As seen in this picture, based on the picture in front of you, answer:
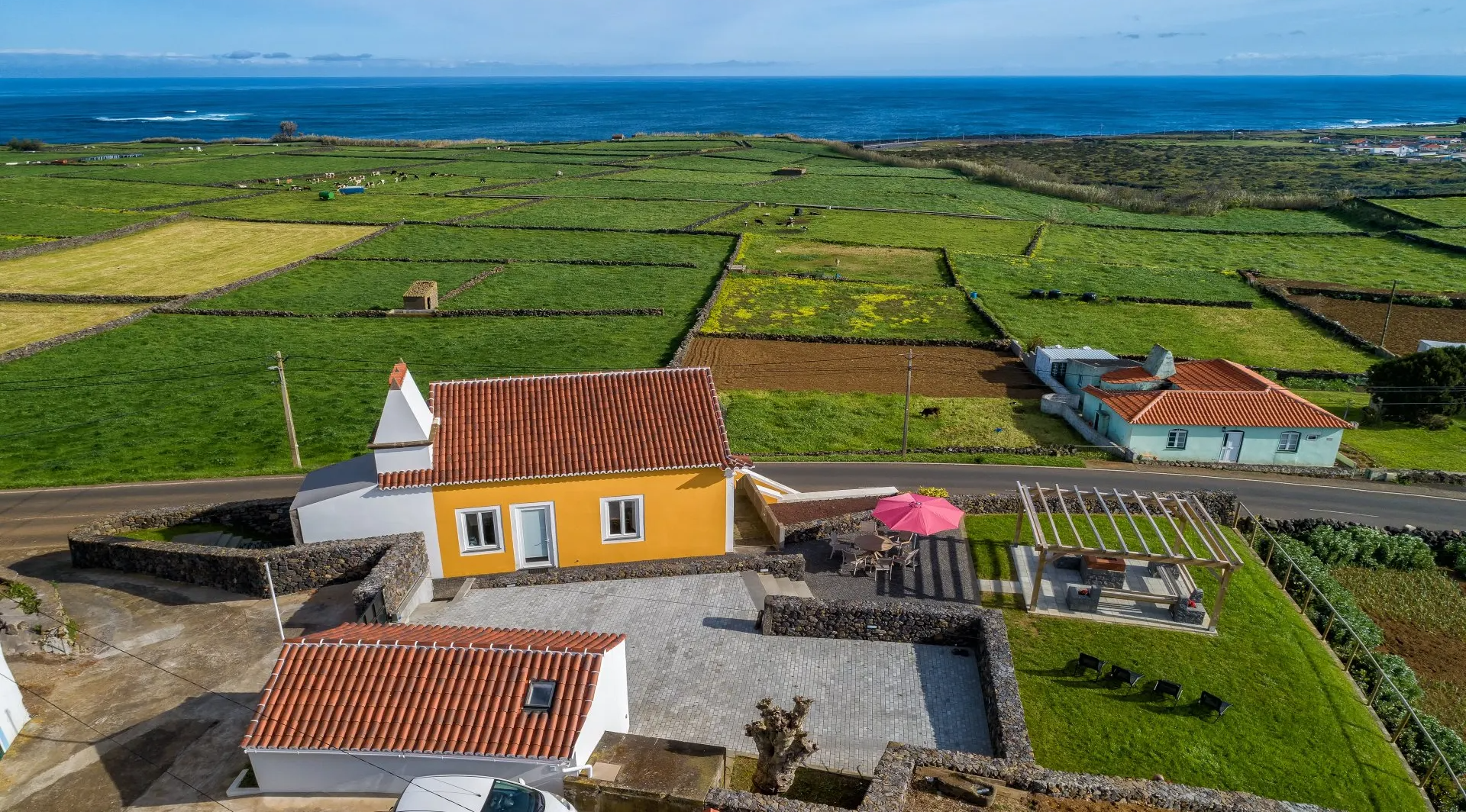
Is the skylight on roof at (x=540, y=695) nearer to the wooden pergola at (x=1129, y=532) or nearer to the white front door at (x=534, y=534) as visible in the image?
the white front door at (x=534, y=534)

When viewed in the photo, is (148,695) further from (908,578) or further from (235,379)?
(235,379)

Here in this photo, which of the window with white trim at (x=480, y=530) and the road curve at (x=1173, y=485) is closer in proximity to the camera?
the window with white trim at (x=480, y=530)

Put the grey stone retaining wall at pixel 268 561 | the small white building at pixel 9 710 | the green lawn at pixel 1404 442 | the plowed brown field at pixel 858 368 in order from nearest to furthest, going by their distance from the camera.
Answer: the small white building at pixel 9 710 → the grey stone retaining wall at pixel 268 561 → the green lawn at pixel 1404 442 → the plowed brown field at pixel 858 368

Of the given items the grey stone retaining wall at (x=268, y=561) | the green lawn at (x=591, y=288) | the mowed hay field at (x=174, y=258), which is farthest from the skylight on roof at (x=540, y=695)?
the mowed hay field at (x=174, y=258)

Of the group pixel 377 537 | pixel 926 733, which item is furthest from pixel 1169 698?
pixel 377 537

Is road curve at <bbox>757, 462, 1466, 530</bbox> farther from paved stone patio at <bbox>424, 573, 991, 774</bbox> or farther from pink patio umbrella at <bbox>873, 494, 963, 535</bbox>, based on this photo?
paved stone patio at <bbox>424, 573, 991, 774</bbox>

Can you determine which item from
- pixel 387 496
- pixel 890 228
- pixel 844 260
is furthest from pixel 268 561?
pixel 890 228

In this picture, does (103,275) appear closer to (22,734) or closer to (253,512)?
(253,512)
